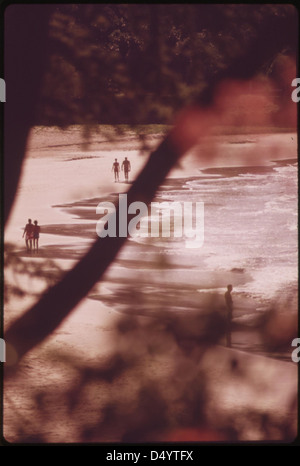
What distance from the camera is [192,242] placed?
307 centimetres

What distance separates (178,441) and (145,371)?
0.28 meters

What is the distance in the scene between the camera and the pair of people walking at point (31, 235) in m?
2.67

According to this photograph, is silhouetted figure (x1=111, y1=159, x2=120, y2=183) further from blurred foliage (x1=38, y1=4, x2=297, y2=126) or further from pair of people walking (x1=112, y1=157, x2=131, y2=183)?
blurred foliage (x1=38, y1=4, x2=297, y2=126)

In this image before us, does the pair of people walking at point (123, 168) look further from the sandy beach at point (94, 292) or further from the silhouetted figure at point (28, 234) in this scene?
the silhouetted figure at point (28, 234)

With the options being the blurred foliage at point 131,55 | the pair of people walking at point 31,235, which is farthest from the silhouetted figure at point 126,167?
the pair of people walking at point 31,235

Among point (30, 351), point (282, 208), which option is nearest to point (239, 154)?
point (282, 208)

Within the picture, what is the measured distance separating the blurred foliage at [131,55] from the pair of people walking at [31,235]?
0.47 metres

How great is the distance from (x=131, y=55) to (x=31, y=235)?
0.78 m

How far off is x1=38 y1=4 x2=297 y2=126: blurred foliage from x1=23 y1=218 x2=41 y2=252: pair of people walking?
18.4 inches

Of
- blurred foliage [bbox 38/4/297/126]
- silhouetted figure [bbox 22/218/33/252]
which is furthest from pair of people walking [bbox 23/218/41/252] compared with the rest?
blurred foliage [bbox 38/4/297/126]

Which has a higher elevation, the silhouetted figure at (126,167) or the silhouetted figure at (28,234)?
the silhouetted figure at (126,167)

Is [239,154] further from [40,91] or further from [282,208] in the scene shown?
[40,91]

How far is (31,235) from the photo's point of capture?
2.73m

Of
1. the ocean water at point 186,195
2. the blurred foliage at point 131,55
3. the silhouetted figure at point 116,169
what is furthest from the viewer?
the silhouetted figure at point 116,169
